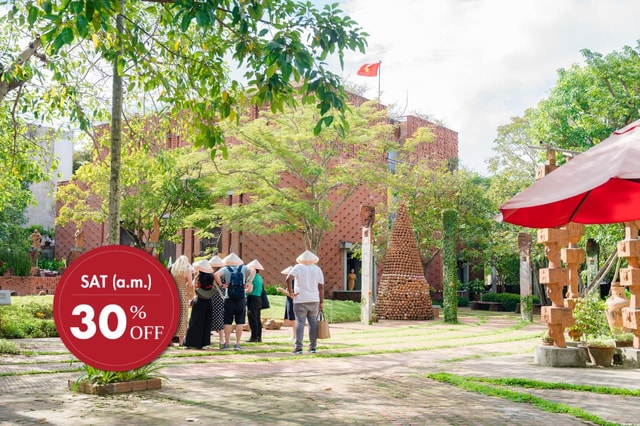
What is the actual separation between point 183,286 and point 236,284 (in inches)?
34.9

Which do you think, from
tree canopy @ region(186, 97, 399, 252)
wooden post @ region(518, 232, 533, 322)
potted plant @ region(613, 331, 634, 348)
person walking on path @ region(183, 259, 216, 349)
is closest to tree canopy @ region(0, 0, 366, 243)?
person walking on path @ region(183, 259, 216, 349)

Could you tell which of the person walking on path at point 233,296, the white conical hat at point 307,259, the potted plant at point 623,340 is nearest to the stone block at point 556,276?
the potted plant at point 623,340

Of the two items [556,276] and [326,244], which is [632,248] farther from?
[326,244]

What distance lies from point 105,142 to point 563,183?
733 centimetres

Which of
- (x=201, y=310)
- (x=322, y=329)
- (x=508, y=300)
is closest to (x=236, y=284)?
(x=201, y=310)

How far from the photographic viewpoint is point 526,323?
67.0 feet

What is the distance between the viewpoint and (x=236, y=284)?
1117 centimetres

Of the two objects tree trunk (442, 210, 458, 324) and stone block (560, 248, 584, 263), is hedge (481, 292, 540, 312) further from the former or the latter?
stone block (560, 248, 584, 263)

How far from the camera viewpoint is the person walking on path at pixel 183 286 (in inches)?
428

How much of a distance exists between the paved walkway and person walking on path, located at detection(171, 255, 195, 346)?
2.03 feet

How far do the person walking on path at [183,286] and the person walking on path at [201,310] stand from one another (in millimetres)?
193

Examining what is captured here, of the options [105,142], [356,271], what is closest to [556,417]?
[105,142]

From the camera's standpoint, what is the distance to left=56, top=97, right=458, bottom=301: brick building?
26953mm

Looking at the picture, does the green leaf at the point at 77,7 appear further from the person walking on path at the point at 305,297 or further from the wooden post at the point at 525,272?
the wooden post at the point at 525,272
